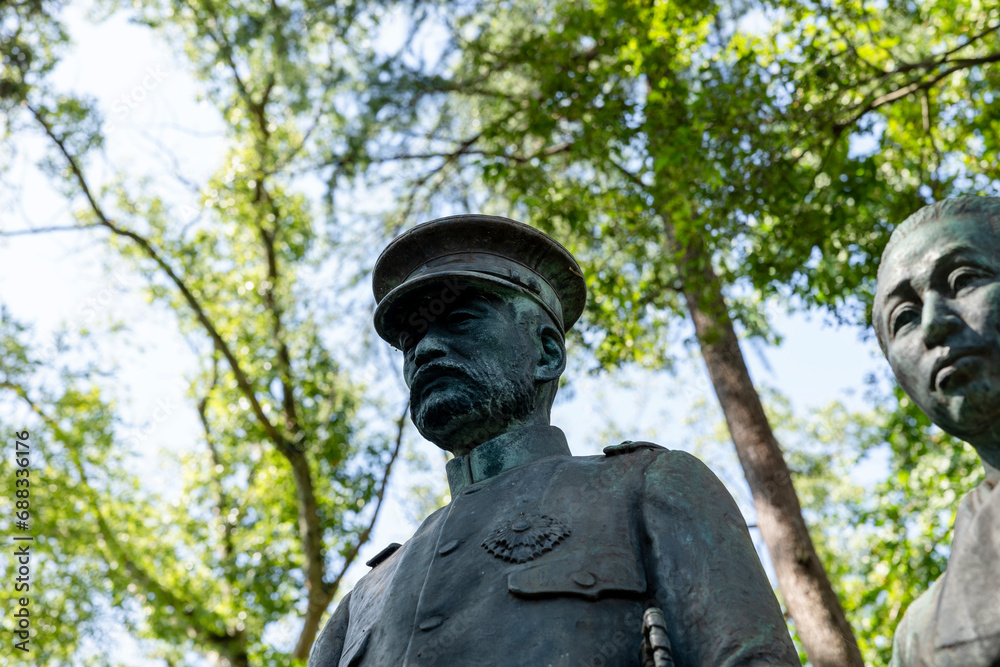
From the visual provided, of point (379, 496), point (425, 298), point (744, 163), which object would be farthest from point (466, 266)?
point (379, 496)

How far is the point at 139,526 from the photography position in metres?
15.8

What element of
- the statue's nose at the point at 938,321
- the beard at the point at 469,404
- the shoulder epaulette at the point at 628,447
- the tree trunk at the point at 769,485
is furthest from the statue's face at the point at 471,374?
the tree trunk at the point at 769,485

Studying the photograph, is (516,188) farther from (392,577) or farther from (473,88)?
(392,577)

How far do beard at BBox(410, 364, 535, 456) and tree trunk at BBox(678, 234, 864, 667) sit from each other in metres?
4.54

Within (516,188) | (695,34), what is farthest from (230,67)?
(695,34)

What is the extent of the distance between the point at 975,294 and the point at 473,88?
409 inches

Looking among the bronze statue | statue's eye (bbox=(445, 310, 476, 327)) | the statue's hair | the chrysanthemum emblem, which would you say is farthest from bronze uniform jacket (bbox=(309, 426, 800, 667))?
the statue's hair

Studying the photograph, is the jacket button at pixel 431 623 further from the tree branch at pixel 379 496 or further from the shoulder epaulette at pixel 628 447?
the tree branch at pixel 379 496

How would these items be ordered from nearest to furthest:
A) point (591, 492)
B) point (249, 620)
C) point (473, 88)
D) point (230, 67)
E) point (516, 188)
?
point (591, 492) → point (516, 188) → point (473, 88) → point (249, 620) → point (230, 67)

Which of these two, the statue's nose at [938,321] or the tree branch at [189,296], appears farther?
the tree branch at [189,296]

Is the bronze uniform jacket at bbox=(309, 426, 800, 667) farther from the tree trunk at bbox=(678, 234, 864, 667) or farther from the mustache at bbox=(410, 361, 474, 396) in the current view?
the tree trunk at bbox=(678, 234, 864, 667)

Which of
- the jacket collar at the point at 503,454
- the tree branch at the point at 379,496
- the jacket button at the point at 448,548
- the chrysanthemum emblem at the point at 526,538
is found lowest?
the chrysanthemum emblem at the point at 526,538

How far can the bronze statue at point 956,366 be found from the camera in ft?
6.15

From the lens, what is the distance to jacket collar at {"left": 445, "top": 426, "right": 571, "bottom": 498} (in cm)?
367
